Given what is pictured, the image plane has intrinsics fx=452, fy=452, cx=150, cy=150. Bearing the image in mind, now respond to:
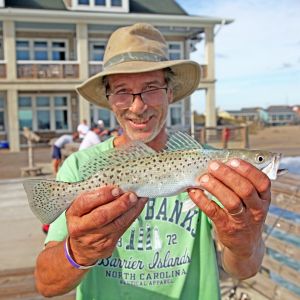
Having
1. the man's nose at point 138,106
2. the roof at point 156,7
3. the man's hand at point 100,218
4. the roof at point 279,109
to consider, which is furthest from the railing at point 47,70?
the roof at point 279,109

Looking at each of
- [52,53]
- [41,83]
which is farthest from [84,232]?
[52,53]

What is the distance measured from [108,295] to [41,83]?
2121 cm

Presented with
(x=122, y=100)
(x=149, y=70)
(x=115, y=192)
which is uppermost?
(x=149, y=70)

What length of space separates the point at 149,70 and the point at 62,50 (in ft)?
75.8

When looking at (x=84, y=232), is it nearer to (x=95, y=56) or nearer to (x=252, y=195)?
(x=252, y=195)

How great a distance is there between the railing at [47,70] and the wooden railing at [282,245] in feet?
65.3

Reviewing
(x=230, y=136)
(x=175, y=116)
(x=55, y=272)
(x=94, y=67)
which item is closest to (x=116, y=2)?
(x=94, y=67)

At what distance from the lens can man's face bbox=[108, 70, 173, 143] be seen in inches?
97.0

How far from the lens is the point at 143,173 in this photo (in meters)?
2.02

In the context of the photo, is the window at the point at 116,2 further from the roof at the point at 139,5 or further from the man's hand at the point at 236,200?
the man's hand at the point at 236,200

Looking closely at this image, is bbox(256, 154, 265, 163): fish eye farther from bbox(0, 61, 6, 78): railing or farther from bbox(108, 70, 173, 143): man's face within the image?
bbox(0, 61, 6, 78): railing

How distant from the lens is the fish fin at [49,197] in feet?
6.61

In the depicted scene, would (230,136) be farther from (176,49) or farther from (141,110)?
(141,110)

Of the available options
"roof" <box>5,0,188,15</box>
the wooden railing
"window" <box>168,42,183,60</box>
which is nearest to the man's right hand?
the wooden railing
